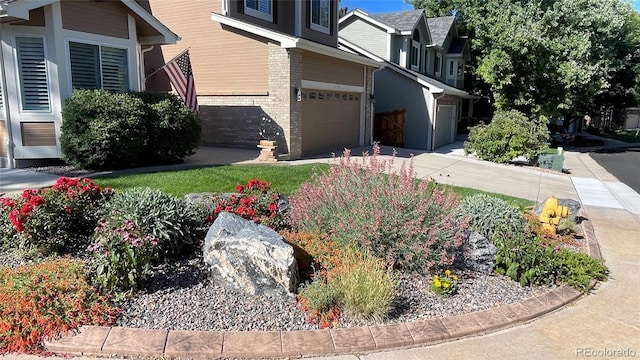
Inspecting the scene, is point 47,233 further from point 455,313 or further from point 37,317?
point 455,313

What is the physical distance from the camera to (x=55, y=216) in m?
4.82

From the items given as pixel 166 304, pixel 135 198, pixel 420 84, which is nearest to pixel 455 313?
pixel 166 304

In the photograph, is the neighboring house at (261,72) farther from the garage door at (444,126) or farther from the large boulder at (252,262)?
the large boulder at (252,262)

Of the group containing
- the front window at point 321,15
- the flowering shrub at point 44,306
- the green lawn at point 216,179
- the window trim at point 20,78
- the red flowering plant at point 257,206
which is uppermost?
the front window at point 321,15

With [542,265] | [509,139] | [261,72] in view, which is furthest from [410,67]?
[542,265]

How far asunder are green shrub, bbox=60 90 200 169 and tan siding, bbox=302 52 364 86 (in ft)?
15.3

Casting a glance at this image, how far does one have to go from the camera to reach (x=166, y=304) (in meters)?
3.98

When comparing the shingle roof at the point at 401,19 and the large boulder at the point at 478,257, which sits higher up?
the shingle roof at the point at 401,19

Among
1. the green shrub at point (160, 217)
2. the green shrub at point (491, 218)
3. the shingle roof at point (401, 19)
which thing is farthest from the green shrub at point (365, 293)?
the shingle roof at point (401, 19)

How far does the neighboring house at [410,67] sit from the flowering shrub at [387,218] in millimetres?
15572

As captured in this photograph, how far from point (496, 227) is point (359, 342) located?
10.0 ft

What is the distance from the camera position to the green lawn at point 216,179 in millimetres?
8398

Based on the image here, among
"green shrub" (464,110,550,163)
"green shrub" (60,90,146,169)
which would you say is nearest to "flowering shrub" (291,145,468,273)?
"green shrub" (60,90,146,169)

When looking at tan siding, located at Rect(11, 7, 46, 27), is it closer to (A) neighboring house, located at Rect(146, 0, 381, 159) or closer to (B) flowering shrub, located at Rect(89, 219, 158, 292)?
(A) neighboring house, located at Rect(146, 0, 381, 159)
